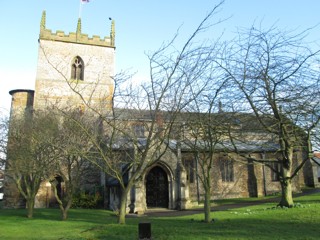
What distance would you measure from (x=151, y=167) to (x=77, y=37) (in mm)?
22779

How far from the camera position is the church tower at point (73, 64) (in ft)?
118

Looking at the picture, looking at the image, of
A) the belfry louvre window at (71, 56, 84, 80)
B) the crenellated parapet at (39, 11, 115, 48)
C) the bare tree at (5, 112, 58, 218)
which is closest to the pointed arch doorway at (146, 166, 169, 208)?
the bare tree at (5, 112, 58, 218)

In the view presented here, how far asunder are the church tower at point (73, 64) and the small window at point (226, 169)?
1569cm

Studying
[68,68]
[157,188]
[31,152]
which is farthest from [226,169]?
[68,68]

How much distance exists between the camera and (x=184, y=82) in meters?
10.5

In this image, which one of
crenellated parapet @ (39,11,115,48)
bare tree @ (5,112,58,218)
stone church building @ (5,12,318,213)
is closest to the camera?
bare tree @ (5,112,58,218)

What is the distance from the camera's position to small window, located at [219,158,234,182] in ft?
102

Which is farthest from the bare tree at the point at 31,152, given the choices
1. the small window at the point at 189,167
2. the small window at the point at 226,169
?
the small window at the point at 226,169

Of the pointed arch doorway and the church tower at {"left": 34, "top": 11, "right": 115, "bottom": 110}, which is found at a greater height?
the church tower at {"left": 34, "top": 11, "right": 115, "bottom": 110}

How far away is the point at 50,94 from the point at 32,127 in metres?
16.4

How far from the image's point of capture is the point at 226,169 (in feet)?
102

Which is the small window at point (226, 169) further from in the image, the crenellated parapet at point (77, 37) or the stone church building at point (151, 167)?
the crenellated parapet at point (77, 37)

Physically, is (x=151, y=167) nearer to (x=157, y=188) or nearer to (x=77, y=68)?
(x=157, y=188)

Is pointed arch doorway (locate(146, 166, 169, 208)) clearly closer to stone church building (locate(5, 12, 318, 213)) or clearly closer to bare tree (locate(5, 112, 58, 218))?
stone church building (locate(5, 12, 318, 213))
